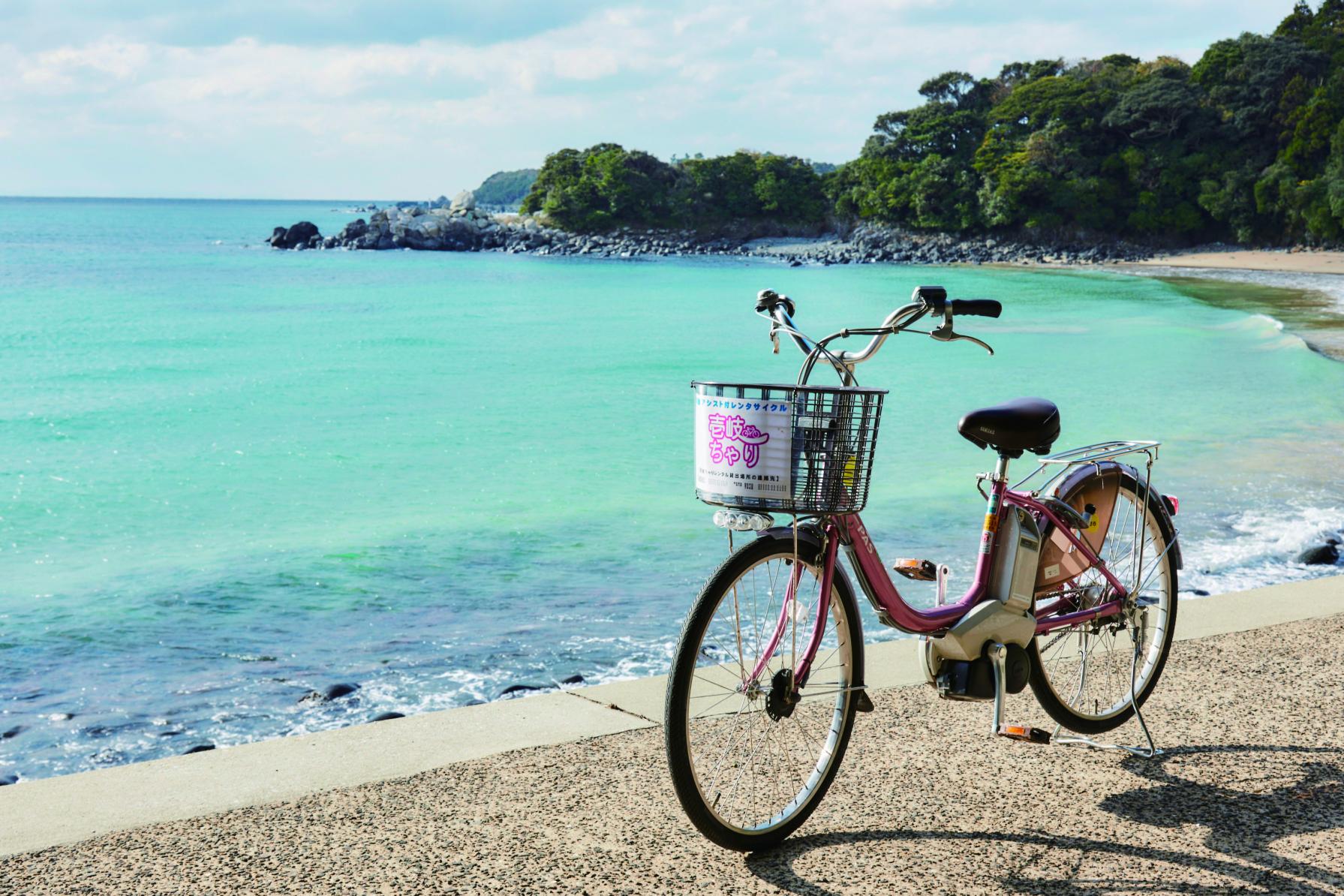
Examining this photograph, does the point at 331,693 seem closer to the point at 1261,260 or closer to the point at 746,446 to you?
the point at 746,446

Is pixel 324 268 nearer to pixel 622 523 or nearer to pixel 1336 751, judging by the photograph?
pixel 622 523

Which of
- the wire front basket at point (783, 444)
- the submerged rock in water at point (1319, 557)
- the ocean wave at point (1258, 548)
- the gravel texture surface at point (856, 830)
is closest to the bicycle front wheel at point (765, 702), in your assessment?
the gravel texture surface at point (856, 830)

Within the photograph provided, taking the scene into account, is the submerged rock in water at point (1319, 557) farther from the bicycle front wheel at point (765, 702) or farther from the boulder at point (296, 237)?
the boulder at point (296, 237)

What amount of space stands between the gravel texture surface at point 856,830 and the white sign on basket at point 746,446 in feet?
3.46

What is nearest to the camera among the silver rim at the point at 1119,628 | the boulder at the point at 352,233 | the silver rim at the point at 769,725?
the silver rim at the point at 769,725

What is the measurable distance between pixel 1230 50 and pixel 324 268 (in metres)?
62.3

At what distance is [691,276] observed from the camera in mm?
67812

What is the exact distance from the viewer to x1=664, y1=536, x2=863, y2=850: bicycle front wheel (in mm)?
3086

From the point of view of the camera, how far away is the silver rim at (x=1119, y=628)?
4.18 metres

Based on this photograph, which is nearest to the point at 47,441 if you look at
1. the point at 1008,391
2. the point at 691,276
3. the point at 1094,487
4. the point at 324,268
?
the point at 1008,391

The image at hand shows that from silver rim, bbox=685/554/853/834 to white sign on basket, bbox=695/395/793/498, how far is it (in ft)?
0.99

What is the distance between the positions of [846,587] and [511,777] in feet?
4.26

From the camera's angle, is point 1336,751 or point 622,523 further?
point 622,523

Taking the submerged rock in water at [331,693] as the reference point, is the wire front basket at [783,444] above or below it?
above
